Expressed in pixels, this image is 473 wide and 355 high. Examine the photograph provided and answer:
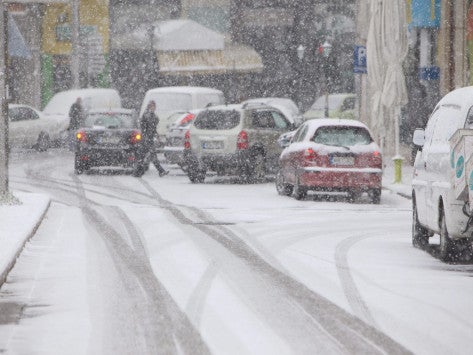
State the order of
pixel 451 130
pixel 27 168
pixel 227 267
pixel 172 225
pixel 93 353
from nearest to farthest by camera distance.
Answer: pixel 93 353 → pixel 227 267 → pixel 451 130 → pixel 172 225 → pixel 27 168

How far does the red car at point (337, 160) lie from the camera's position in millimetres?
22922

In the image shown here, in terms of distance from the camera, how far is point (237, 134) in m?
27.8

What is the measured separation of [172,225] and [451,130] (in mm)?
4950

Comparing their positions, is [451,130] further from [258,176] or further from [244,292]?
[258,176]

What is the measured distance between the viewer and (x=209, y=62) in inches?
2367

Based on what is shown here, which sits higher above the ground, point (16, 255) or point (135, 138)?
point (16, 255)

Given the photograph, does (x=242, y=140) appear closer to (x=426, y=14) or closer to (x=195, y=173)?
(x=195, y=173)

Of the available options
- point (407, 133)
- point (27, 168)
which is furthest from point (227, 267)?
point (407, 133)

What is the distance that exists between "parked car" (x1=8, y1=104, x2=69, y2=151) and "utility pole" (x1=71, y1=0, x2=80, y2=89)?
6.87m

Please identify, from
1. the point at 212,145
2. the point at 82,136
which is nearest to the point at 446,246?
the point at 212,145

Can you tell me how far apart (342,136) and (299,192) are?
1.15 metres

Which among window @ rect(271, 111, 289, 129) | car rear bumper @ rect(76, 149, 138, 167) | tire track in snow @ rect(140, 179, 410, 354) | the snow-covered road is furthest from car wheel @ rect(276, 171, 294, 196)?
tire track in snow @ rect(140, 179, 410, 354)

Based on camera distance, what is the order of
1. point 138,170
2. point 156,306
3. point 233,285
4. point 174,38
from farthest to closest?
1. point 174,38
2. point 138,170
3. point 233,285
4. point 156,306

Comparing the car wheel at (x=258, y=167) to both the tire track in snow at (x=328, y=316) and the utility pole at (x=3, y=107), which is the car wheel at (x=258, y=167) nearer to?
the utility pole at (x=3, y=107)
